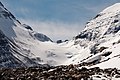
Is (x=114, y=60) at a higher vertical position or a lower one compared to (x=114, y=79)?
higher

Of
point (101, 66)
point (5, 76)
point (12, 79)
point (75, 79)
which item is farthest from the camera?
point (101, 66)

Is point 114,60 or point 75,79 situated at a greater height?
point 114,60

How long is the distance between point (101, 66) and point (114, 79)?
1523 centimetres

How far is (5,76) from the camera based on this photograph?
73750 mm

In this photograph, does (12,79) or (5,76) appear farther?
(5,76)

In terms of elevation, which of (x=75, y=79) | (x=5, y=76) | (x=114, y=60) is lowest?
(x=75, y=79)

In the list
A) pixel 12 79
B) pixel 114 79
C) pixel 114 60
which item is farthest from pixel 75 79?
pixel 114 60

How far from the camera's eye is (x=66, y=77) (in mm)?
65125

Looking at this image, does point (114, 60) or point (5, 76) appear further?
point (114, 60)

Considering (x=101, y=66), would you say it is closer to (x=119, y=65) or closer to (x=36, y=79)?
(x=119, y=65)

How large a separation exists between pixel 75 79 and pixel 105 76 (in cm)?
567

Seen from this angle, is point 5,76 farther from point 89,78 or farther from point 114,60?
point 114,60

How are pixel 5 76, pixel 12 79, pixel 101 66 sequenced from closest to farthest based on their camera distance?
pixel 12 79 → pixel 5 76 → pixel 101 66

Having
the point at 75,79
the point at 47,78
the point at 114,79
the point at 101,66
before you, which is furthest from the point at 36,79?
the point at 101,66
